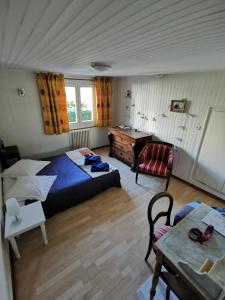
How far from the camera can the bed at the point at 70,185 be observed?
7.64 ft

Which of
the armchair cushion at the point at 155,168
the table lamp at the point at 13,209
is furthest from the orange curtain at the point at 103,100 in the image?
the table lamp at the point at 13,209

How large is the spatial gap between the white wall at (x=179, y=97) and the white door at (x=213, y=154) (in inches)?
4.6

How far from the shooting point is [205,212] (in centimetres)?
158

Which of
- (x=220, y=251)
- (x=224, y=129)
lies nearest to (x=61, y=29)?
(x=220, y=251)

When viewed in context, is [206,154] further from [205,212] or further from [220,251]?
[220,251]

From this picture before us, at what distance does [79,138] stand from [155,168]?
227 cm

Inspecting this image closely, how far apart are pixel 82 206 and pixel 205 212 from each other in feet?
5.92

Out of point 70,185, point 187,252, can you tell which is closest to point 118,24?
point 187,252

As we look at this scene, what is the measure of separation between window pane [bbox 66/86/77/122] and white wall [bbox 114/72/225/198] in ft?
4.77

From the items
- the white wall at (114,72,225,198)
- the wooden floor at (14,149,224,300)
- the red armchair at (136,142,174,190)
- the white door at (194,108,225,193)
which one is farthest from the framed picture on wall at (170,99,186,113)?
the wooden floor at (14,149,224,300)

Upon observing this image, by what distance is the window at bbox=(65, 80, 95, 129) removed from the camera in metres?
3.86

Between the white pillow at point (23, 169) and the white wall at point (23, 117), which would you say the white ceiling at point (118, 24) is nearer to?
the white pillow at point (23, 169)

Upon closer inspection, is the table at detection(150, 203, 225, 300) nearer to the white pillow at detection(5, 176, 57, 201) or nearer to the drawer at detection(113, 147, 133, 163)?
the white pillow at detection(5, 176, 57, 201)

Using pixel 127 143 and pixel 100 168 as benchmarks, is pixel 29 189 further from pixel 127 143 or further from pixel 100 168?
pixel 127 143
